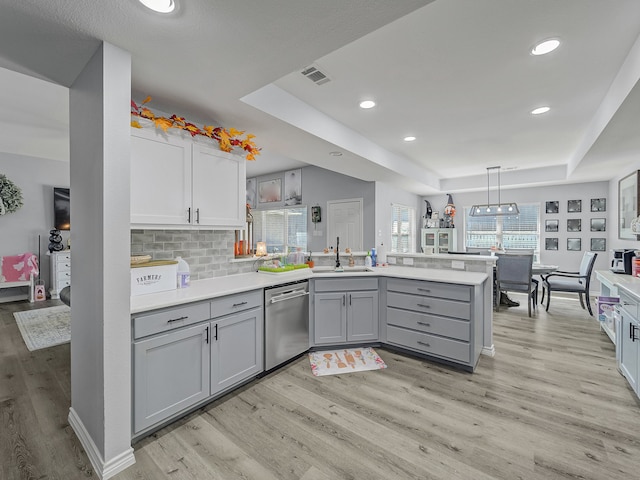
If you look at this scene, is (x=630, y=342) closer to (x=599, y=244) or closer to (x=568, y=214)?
(x=599, y=244)

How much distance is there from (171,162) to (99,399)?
5.28ft

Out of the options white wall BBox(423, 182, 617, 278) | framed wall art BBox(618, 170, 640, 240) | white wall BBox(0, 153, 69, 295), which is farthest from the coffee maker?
white wall BBox(0, 153, 69, 295)

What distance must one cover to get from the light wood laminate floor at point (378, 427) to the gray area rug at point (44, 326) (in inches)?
18.9

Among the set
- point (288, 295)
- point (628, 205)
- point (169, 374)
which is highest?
point (628, 205)

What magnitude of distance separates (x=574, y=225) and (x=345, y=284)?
5.99 m

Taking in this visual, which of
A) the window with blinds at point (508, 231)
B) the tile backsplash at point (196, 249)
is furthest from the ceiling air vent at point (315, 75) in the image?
the window with blinds at point (508, 231)

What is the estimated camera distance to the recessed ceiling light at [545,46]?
6.78 feet

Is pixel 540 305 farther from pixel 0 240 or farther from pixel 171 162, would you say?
pixel 0 240

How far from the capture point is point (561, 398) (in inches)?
93.7

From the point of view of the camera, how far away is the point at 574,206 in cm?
628

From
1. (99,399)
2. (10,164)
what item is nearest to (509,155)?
(99,399)

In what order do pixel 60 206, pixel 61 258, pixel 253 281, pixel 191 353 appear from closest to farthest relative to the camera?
1. pixel 191 353
2. pixel 253 281
3. pixel 61 258
4. pixel 60 206

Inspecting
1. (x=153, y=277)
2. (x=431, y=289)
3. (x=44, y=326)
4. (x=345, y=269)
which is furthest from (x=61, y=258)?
(x=431, y=289)

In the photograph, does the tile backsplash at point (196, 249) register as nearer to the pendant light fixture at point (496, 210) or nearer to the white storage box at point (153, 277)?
the white storage box at point (153, 277)
